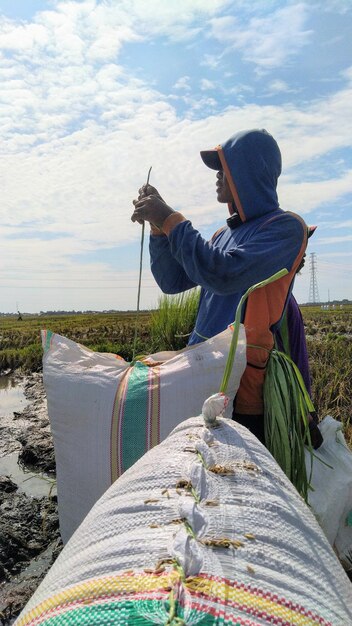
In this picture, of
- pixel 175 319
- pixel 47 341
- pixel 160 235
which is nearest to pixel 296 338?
pixel 160 235

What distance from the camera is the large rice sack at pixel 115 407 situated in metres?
1.51

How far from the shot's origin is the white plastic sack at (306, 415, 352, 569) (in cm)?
183

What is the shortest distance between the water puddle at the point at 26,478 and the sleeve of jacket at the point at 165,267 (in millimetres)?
1751

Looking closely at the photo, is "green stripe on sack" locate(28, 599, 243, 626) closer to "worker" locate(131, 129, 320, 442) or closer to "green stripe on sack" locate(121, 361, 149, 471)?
"green stripe on sack" locate(121, 361, 149, 471)

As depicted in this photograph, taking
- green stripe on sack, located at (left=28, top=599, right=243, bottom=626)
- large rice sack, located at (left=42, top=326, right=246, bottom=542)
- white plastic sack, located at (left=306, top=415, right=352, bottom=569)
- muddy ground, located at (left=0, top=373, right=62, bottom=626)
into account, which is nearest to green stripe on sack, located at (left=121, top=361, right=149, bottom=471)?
large rice sack, located at (left=42, top=326, right=246, bottom=542)

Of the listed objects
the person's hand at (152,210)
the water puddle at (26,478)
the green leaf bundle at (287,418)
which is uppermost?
the person's hand at (152,210)

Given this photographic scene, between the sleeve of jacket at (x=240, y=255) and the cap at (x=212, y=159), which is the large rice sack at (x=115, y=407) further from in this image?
the cap at (x=212, y=159)

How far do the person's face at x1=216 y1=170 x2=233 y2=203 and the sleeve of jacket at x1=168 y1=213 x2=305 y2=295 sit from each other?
0.29 meters

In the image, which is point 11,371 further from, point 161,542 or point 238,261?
Result: point 161,542

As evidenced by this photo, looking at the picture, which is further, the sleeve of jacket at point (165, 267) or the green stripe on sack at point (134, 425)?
the sleeve of jacket at point (165, 267)

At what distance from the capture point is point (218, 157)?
6.48ft

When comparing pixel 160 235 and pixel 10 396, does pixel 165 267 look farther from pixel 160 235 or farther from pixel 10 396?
pixel 10 396

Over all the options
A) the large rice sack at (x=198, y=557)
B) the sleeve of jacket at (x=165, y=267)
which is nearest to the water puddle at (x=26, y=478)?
the sleeve of jacket at (x=165, y=267)

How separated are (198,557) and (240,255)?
1.17m
